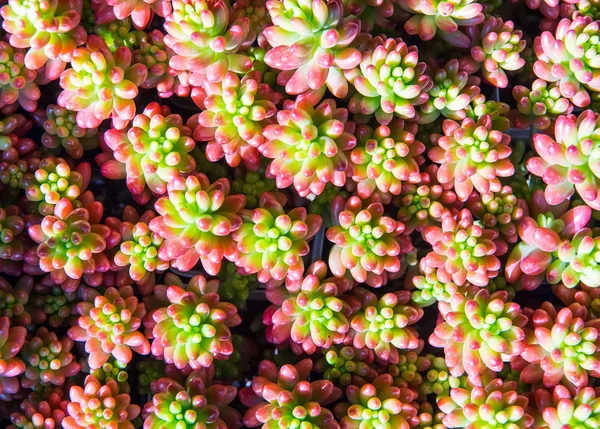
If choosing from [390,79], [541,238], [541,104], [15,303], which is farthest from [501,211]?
[15,303]

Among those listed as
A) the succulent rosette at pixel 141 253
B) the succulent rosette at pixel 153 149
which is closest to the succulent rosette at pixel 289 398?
the succulent rosette at pixel 141 253

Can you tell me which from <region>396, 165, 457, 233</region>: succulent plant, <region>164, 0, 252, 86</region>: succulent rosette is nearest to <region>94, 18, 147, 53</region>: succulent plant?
<region>164, 0, 252, 86</region>: succulent rosette

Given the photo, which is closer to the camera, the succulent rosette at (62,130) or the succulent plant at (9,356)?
the succulent plant at (9,356)

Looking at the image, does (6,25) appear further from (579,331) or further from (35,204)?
(579,331)

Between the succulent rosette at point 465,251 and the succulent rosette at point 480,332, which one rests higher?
the succulent rosette at point 465,251

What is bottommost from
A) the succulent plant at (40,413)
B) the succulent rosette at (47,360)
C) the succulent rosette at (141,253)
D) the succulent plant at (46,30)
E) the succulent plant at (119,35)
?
the succulent plant at (40,413)

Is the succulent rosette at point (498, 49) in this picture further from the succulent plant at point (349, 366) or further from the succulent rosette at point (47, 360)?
the succulent rosette at point (47, 360)

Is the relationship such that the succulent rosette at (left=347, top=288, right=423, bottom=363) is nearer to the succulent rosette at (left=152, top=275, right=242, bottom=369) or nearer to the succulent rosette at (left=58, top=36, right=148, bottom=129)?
the succulent rosette at (left=152, top=275, right=242, bottom=369)
